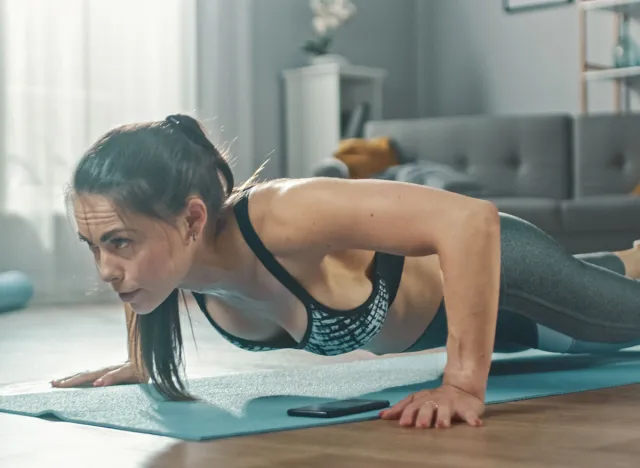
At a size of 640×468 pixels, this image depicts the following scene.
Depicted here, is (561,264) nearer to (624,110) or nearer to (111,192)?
(111,192)

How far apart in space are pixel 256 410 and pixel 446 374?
0.96ft

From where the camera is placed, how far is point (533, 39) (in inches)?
216

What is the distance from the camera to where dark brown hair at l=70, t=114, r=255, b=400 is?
1353mm

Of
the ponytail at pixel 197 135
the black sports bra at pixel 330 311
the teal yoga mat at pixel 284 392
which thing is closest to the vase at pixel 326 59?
the teal yoga mat at pixel 284 392

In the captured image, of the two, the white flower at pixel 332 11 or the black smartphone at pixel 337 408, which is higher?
the white flower at pixel 332 11

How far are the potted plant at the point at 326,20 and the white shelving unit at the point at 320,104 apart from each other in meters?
0.12

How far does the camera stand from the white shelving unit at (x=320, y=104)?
501 cm

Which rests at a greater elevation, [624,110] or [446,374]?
[624,110]

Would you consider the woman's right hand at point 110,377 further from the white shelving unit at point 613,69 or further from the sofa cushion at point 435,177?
the white shelving unit at point 613,69

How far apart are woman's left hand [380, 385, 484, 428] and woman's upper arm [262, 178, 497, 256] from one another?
0.62ft

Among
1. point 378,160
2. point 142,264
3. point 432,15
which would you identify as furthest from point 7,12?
point 142,264

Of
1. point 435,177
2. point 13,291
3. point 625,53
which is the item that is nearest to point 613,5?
point 625,53

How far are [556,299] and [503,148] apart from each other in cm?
288

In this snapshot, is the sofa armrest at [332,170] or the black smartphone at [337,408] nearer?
the black smartphone at [337,408]
